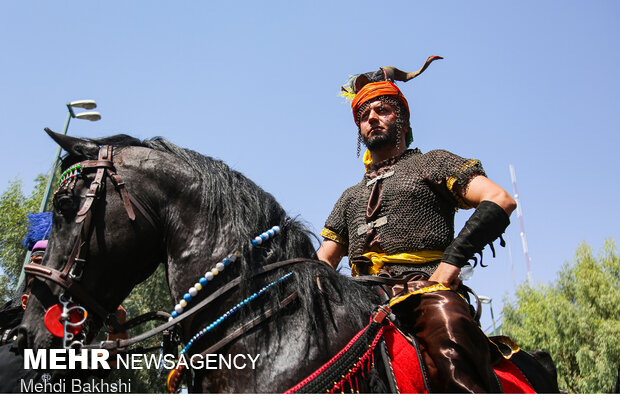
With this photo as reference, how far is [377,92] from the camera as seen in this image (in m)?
4.14

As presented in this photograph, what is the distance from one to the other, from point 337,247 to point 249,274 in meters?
1.77

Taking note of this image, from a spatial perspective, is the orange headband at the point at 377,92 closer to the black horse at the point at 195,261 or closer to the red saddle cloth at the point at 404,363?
the black horse at the point at 195,261

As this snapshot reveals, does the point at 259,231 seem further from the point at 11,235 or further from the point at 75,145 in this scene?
the point at 11,235

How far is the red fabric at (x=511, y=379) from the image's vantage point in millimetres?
3189

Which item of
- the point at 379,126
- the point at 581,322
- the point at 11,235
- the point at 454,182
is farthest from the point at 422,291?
the point at 581,322

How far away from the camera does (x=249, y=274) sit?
269 cm

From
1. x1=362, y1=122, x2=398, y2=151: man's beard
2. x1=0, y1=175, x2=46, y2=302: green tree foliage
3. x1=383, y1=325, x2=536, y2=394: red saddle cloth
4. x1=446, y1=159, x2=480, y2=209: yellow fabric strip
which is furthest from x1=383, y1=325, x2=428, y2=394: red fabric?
x1=0, y1=175, x2=46, y2=302: green tree foliage

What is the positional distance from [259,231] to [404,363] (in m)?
1.06

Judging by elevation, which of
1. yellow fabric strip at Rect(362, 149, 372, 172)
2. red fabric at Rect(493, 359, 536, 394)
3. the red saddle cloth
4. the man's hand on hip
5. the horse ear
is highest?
the horse ear

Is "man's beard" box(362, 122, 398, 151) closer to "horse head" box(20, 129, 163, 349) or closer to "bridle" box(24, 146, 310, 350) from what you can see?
"bridle" box(24, 146, 310, 350)

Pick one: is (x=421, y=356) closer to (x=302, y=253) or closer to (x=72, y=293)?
(x=302, y=253)

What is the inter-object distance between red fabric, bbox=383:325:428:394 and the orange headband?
200 centimetres

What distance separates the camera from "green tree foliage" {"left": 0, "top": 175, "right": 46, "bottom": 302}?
49.5ft

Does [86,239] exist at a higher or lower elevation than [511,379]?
higher
